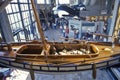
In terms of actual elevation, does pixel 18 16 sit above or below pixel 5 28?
above

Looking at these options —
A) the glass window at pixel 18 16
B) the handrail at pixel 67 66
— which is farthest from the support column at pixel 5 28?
the handrail at pixel 67 66

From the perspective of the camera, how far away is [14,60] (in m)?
6.21

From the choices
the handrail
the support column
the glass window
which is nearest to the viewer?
the handrail

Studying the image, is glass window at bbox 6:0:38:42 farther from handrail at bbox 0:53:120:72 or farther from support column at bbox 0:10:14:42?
handrail at bbox 0:53:120:72

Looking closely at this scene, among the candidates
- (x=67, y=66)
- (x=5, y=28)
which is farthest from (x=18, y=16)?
(x=67, y=66)

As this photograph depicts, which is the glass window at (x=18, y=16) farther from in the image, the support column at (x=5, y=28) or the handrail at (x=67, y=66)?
the handrail at (x=67, y=66)

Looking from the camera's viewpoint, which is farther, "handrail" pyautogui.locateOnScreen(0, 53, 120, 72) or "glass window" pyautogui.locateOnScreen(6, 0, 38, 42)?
"glass window" pyautogui.locateOnScreen(6, 0, 38, 42)

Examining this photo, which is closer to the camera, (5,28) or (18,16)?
(5,28)

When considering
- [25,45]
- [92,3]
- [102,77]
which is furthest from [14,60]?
[92,3]

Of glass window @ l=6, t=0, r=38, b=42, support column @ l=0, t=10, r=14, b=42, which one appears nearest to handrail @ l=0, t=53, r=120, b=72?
support column @ l=0, t=10, r=14, b=42

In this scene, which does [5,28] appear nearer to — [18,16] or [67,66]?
[18,16]

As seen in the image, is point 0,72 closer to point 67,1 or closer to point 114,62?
point 114,62

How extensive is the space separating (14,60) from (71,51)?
245 cm

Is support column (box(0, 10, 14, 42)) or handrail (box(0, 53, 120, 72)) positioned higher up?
support column (box(0, 10, 14, 42))
